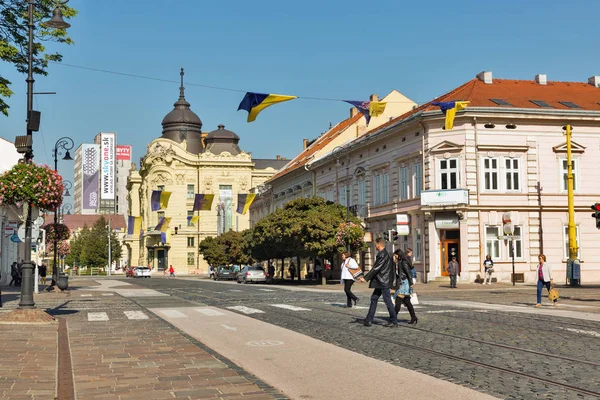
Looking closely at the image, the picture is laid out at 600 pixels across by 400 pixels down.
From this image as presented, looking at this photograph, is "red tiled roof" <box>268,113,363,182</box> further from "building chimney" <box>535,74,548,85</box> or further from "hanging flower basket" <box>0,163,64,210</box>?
"hanging flower basket" <box>0,163,64,210</box>

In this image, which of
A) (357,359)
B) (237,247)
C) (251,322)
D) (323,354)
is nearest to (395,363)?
(357,359)

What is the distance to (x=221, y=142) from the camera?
116 meters

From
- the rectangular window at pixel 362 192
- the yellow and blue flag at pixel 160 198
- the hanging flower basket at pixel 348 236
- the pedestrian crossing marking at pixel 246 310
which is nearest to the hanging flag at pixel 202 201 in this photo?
the yellow and blue flag at pixel 160 198

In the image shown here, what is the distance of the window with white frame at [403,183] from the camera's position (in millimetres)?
45531

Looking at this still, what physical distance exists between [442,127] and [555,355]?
32.5m

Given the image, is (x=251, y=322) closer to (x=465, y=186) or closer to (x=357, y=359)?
(x=357, y=359)

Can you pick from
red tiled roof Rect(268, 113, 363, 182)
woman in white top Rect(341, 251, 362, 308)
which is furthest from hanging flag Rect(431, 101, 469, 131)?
red tiled roof Rect(268, 113, 363, 182)

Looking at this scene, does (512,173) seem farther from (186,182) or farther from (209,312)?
(186,182)

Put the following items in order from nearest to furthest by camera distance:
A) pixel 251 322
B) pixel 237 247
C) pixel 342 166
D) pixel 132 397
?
pixel 132 397, pixel 251 322, pixel 342 166, pixel 237 247

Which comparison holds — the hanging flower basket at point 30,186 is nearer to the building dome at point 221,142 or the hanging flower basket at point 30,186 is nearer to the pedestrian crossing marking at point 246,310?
the pedestrian crossing marking at point 246,310

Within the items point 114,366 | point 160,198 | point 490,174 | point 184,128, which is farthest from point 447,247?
point 184,128

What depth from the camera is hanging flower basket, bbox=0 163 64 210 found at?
17219 mm

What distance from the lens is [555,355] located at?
1080 cm

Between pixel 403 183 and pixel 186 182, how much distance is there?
69.4 m
